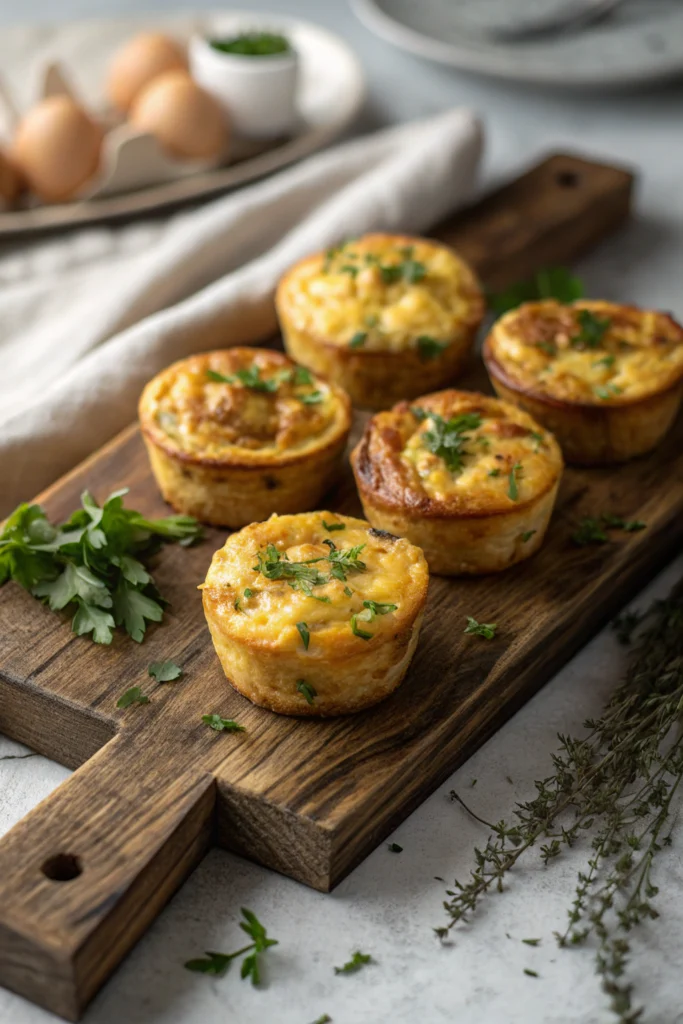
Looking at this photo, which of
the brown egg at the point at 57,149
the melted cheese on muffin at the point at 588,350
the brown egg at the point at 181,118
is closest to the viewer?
the melted cheese on muffin at the point at 588,350

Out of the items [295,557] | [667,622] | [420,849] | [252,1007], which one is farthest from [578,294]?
[252,1007]

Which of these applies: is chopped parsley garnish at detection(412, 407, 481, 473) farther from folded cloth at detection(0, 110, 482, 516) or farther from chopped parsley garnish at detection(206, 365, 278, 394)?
folded cloth at detection(0, 110, 482, 516)

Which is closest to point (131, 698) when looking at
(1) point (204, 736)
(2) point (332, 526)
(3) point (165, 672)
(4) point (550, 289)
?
(3) point (165, 672)

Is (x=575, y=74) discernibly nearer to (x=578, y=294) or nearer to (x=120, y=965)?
(x=578, y=294)

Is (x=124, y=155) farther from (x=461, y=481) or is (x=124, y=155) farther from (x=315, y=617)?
(x=315, y=617)

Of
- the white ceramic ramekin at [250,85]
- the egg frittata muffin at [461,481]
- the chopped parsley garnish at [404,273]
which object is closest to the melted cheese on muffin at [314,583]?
the egg frittata muffin at [461,481]

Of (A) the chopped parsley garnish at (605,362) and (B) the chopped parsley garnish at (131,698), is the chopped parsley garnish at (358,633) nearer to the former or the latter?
(B) the chopped parsley garnish at (131,698)
